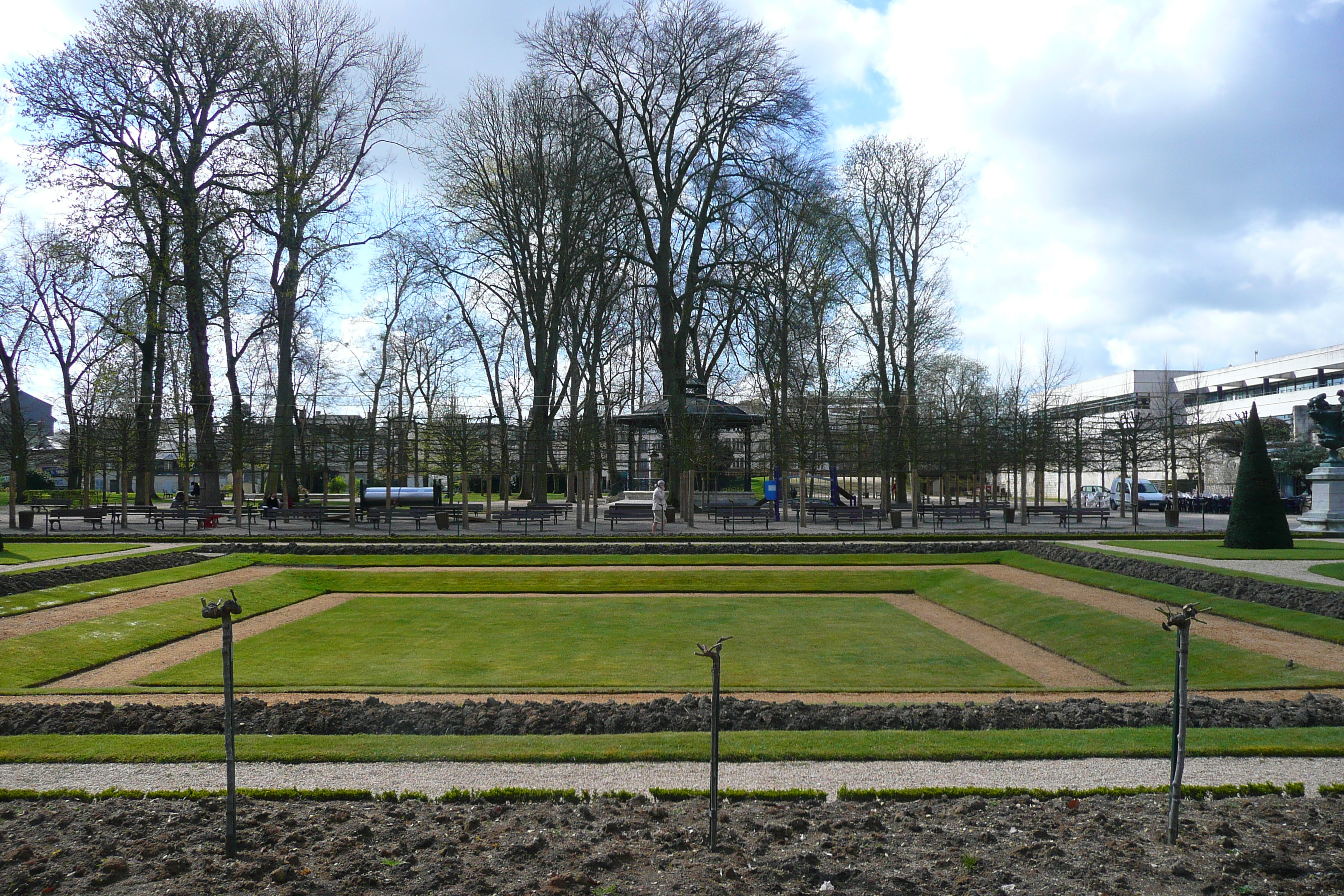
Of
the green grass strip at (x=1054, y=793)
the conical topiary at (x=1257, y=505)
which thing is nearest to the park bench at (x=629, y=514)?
the conical topiary at (x=1257, y=505)

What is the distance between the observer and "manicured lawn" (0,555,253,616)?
15.0 meters

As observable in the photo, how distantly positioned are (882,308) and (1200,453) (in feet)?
75.8

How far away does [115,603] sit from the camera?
15922 mm

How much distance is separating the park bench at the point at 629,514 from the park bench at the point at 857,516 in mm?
7327

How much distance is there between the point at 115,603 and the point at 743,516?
22.9 m

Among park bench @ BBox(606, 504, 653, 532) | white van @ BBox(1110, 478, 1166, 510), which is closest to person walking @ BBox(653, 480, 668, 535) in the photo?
park bench @ BBox(606, 504, 653, 532)

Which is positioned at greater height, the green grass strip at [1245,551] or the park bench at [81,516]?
the park bench at [81,516]

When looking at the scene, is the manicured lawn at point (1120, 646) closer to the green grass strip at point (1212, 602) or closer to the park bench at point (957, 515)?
the green grass strip at point (1212, 602)

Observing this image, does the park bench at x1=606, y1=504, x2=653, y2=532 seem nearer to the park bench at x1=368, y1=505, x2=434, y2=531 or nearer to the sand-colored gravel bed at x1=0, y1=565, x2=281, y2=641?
the park bench at x1=368, y1=505, x2=434, y2=531

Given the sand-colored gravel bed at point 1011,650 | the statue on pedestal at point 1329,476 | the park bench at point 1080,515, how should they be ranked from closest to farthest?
the sand-colored gravel bed at point 1011,650, the statue on pedestal at point 1329,476, the park bench at point 1080,515

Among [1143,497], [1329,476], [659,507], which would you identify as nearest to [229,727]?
[659,507]

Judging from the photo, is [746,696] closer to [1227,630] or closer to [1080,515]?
[1227,630]

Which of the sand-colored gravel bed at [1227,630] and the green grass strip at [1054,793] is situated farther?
the sand-colored gravel bed at [1227,630]

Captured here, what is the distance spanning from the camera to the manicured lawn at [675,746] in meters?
7.32
